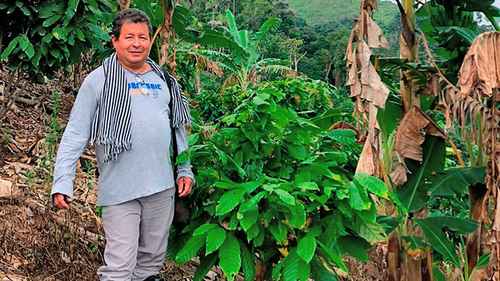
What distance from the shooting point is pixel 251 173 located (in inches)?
104

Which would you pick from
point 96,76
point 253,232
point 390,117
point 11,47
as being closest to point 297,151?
point 253,232

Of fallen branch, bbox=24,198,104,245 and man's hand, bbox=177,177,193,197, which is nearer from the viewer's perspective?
man's hand, bbox=177,177,193,197

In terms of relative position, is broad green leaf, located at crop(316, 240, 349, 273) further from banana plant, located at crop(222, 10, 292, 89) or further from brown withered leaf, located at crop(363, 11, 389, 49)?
banana plant, located at crop(222, 10, 292, 89)

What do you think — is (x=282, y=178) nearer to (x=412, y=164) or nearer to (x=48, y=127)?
(x=412, y=164)

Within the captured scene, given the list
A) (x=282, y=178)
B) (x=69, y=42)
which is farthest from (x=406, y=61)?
(x=69, y=42)

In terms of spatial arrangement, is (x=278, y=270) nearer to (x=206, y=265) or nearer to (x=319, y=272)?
(x=319, y=272)

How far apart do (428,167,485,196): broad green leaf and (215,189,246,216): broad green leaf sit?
1.48 m

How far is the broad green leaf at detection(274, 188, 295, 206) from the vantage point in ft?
7.42

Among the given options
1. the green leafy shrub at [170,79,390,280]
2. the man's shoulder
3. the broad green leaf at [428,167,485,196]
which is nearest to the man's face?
the man's shoulder

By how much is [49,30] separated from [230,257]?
2021 mm

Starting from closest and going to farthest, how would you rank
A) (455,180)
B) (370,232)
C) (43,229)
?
(370,232), (455,180), (43,229)

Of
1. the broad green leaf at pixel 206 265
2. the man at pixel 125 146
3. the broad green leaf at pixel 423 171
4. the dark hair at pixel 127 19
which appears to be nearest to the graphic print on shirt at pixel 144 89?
the man at pixel 125 146

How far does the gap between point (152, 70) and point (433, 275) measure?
214 centimetres

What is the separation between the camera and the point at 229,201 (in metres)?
2.38
